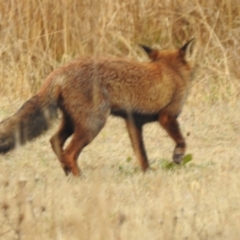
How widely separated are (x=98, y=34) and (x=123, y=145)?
2.21 metres

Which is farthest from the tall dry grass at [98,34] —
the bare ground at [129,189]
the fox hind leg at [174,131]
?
the fox hind leg at [174,131]

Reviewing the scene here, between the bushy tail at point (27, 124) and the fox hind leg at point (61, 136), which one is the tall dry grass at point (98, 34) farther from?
the bushy tail at point (27, 124)

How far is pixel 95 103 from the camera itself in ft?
22.3

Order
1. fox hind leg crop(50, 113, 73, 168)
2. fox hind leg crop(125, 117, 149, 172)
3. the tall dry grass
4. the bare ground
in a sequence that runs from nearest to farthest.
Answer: the bare ground, fox hind leg crop(50, 113, 73, 168), fox hind leg crop(125, 117, 149, 172), the tall dry grass

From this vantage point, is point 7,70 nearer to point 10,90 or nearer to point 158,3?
point 10,90

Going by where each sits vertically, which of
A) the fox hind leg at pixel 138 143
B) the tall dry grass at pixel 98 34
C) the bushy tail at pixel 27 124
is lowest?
the tall dry grass at pixel 98 34

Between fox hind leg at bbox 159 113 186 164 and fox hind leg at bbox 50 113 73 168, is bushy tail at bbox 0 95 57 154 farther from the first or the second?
fox hind leg at bbox 159 113 186 164

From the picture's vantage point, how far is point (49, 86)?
6887 mm

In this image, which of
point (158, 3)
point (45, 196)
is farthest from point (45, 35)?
point (45, 196)

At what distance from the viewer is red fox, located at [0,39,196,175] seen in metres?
6.82

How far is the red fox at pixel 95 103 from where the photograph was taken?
6.82 meters

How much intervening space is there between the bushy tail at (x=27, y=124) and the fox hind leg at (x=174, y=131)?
3.04 ft

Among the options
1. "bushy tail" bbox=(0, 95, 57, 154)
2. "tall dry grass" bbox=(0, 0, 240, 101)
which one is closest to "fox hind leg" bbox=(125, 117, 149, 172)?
"bushy tail" bbox=(0, 95, 57, 154)

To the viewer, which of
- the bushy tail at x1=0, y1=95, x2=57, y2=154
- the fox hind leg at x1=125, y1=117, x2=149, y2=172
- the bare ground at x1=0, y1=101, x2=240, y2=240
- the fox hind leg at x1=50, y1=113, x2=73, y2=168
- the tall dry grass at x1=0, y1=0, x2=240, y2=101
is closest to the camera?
the bare ground at x1=0, y1=101, x2=240, y2=240
